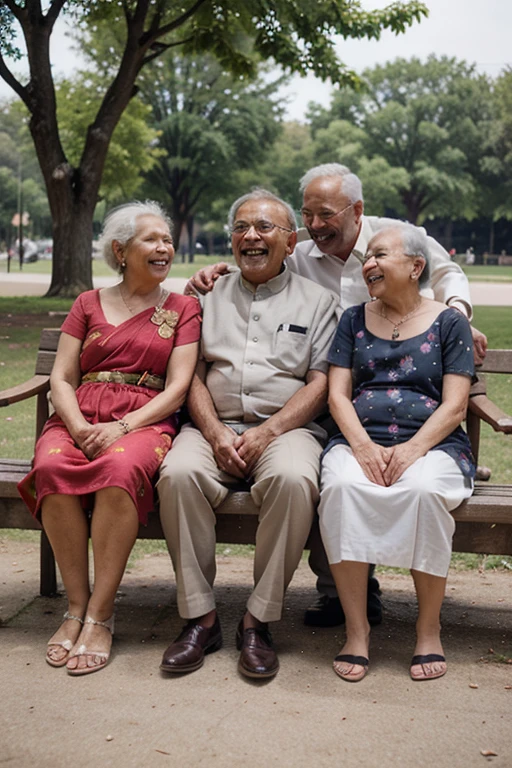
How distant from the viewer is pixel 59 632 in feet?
11.4

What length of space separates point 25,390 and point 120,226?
2.67 feet

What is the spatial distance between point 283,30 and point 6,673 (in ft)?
46.2

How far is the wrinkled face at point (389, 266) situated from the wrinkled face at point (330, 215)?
0.46 meters

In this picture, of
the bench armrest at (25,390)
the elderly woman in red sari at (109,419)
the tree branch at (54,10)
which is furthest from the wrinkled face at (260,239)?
the tree branch at (54,10)

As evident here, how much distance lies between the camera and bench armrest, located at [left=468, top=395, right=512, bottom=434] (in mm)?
3627

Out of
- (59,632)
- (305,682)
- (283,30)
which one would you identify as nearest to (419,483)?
(305,682)

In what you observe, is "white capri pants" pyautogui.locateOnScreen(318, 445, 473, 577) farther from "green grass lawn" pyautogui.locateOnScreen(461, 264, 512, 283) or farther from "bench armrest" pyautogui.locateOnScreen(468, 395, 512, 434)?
"green grass lawn" pyautogui.locateOnScreen(461, 264, 512, 283)

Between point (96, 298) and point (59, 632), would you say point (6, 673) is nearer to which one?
point (59, 632)

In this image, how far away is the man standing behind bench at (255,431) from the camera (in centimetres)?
339

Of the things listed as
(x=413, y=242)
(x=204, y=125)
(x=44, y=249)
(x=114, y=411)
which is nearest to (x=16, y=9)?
(x=114, y=411)

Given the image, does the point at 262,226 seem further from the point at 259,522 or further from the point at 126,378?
the point at 259,522

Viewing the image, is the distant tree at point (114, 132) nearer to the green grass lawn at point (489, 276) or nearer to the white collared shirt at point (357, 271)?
the green grass lawn at point (489, 276)

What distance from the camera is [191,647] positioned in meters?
3.38

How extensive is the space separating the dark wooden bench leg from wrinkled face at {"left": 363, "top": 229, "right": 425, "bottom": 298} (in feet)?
5.87
